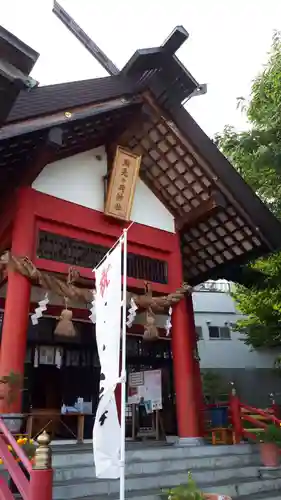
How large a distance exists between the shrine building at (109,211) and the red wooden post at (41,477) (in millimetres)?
2693

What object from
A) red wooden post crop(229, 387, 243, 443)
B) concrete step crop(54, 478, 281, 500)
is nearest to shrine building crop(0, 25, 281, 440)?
red wooden post crop(229, 387, 243, 443)

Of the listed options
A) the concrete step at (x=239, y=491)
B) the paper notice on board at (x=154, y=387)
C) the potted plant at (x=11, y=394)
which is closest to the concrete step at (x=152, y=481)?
the concrete step at (x=239, y=491)

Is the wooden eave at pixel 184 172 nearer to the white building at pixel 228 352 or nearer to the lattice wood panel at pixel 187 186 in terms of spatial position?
the lattice wood panel at pixel 187 186

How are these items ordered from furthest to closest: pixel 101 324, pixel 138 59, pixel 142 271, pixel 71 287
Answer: pixel 142 271
pixel 138 59
pixel 71 287
pixel 101 324

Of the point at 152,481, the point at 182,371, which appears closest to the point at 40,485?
the point at 152,481

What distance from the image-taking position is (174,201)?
9.84 meters

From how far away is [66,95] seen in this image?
25.3 ft

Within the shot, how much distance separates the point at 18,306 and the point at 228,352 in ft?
62.7

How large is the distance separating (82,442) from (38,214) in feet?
16.4

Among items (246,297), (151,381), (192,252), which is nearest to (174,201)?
(192,252)

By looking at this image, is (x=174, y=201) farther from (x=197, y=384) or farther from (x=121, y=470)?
(x=121, y=470)

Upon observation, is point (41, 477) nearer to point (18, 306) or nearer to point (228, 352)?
point (18, 306)

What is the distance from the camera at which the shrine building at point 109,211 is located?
7.27 meters

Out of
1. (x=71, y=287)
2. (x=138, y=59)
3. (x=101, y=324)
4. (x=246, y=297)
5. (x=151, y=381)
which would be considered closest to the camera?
(x=101, y=324)
